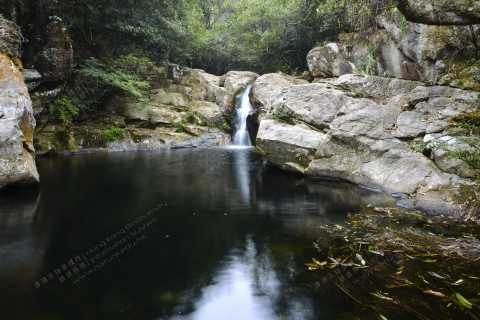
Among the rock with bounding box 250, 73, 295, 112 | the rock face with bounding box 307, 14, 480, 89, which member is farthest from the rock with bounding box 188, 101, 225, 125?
the rock face with bounding box 307, 14, 480, 89

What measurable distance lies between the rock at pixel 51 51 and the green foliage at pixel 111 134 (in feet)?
12.0

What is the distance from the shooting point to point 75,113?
610 inches

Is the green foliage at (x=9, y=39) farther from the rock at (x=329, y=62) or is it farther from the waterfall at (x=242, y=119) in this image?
the rock at (x=329, y=62)

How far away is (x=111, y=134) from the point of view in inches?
670

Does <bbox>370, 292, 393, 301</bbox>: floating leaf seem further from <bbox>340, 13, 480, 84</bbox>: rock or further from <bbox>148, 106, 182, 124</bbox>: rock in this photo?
<bbox>148, 106, 182, 124</bbox>: rock

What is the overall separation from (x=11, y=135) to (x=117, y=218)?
4186 millimetres

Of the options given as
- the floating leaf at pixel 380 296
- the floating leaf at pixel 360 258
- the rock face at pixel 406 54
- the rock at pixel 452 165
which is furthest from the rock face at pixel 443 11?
the floating leaf at pixel 380 296

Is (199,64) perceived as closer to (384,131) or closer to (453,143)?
(384,131)

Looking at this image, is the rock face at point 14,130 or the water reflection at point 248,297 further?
the rock face at point 14,130

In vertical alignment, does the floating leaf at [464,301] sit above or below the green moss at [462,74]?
below

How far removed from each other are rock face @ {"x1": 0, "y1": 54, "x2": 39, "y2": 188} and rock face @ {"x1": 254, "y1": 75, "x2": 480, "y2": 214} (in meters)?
7.48

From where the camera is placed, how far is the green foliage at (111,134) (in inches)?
662

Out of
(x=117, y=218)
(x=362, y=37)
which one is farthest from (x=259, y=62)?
(x=117, y=218)

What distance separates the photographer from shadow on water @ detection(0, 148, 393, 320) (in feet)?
11.2
